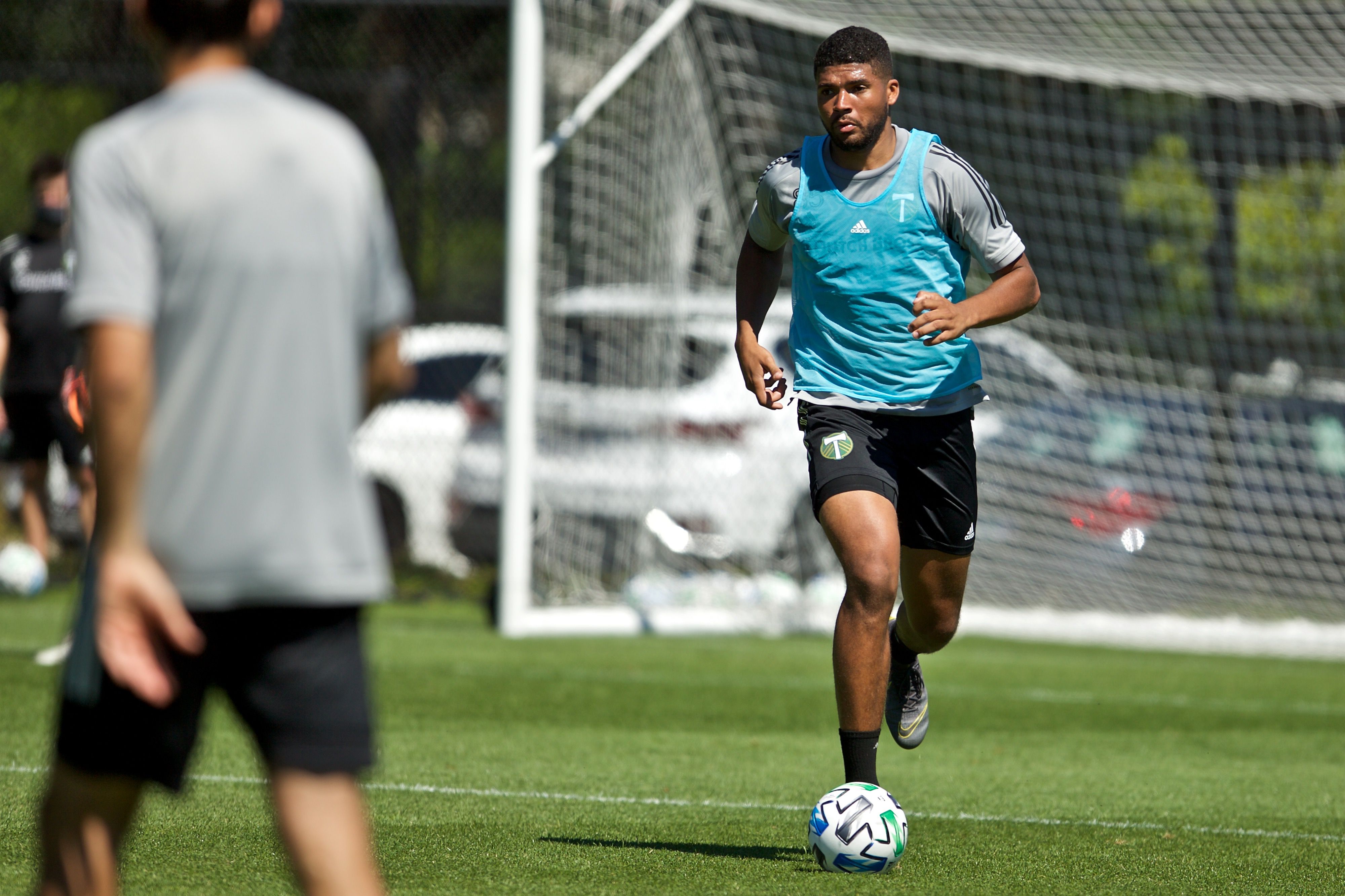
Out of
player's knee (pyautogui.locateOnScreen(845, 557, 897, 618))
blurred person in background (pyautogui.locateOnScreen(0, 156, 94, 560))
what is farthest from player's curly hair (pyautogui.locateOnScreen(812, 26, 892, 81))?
blurred person in background (pyautogui.locateOnScreen(0, 156, 94, 560))

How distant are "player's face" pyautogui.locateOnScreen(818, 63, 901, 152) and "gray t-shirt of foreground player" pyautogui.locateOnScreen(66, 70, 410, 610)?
8.87 feet

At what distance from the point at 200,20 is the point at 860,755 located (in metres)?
2.96

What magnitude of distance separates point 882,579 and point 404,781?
2021 millimetres

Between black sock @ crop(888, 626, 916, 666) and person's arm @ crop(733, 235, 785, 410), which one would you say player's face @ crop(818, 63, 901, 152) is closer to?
person's arm @ crop(733, 235, 785, 410)

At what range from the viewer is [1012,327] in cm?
1295

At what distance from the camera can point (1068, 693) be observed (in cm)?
918

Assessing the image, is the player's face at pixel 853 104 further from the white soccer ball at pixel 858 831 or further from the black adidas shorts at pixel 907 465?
the white soccer ball at pixel 858 831

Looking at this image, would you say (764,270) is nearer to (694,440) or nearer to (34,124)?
(694,440)

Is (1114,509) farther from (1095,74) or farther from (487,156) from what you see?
(487,156)

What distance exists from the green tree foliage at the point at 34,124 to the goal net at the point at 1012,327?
5443 millimetres

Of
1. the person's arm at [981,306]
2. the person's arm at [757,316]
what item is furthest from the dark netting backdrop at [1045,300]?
the person's arm at [981,306]

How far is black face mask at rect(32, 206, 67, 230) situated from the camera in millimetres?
9102

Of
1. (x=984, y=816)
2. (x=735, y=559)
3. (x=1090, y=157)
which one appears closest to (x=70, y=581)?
(x=735, y=559)

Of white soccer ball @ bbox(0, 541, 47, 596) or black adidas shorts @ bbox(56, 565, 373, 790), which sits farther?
white soccer ball @ bbox(0, 541, 47, 596)
